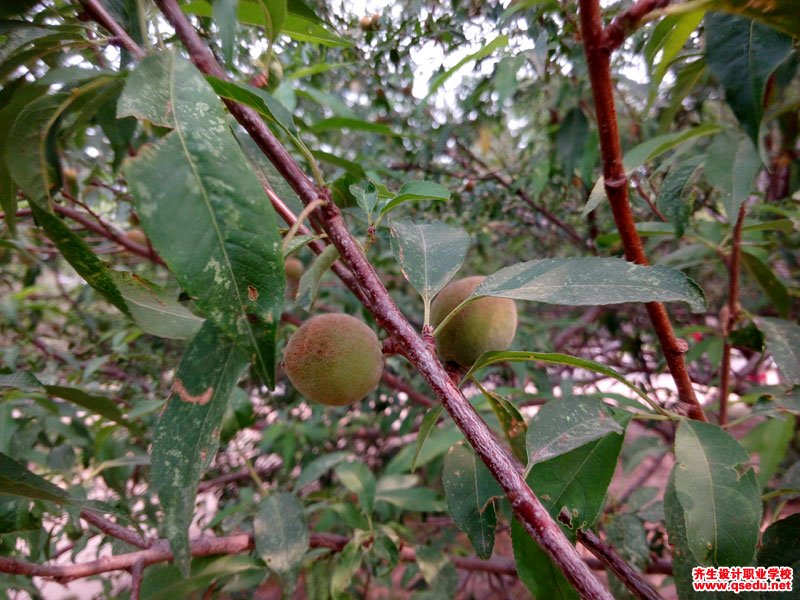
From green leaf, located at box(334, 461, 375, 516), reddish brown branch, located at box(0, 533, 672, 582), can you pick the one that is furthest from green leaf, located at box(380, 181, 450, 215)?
green leaf, located at box(334, 461, 375, 516)

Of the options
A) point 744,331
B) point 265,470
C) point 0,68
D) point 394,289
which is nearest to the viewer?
point 0,68

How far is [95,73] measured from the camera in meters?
0.52

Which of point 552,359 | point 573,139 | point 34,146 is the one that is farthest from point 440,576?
point 573,139

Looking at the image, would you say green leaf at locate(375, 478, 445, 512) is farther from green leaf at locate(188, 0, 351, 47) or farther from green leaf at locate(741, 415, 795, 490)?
green leaf at locate(188, 0, 351, 47)

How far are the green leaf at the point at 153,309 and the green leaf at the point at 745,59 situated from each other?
28.9 inches

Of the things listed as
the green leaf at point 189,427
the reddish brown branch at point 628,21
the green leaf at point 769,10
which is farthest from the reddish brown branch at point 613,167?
the green leaf at point 189,427

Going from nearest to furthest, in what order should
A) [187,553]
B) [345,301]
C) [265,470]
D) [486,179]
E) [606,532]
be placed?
[187,553] < [606,532] < [345,301] < [486,179] < [265,470]

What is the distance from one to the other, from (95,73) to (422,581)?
2.10m

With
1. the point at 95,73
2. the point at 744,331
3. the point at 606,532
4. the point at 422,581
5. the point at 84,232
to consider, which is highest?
the point at 95,73

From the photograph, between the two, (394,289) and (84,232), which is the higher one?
(84,232)

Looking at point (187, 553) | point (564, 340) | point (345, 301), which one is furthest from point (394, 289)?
point (187, 553)

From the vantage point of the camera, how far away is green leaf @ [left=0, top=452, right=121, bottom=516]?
64 cm

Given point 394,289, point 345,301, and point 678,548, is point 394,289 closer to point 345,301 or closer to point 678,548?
point 345,301

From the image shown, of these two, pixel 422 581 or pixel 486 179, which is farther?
pixel 486 179
